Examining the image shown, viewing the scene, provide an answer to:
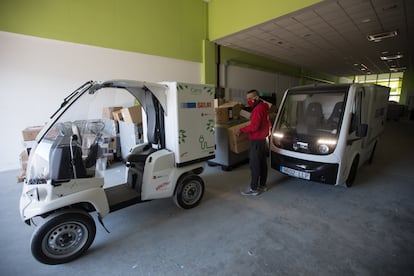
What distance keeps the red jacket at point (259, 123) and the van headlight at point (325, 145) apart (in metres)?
0.79

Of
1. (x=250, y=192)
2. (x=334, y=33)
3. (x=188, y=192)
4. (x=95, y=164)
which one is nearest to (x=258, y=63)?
(x=334, y=33)

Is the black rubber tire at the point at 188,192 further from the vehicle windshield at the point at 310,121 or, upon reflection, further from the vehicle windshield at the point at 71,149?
the vehicle windshield at the point at 310,121

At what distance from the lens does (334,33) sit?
6203mm

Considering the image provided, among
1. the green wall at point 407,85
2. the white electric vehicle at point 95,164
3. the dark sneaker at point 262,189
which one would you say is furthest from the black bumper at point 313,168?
the green wall at point 407,85

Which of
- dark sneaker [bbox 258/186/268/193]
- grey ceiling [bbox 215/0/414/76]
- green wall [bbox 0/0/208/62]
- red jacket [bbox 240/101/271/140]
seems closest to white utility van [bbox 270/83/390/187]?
dark sneaker [bbox 258/186/268/193]

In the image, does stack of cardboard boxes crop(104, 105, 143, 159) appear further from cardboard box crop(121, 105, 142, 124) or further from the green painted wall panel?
the green painted wall panel

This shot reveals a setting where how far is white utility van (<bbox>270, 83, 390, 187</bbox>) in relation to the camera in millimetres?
2807

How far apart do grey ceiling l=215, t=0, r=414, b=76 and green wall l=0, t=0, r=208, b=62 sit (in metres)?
1.16

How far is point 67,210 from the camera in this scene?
69.5 inches

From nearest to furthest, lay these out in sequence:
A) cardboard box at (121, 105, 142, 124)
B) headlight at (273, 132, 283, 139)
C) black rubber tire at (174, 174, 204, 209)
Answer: black rubber tire at (174, 174, 204, 209)
headlight at (273, 132, 283, 139)
cardboard box at (121, 105, 142, 124)

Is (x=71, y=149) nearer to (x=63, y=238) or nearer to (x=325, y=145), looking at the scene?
(x=63, y=238)

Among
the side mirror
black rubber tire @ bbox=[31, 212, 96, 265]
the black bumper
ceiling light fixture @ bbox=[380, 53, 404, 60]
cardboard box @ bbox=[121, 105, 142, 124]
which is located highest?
ceiling light fixture @ bbox=[380, 53, 404, 60]

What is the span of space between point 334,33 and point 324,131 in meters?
5.05

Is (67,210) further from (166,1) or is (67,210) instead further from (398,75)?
(398,75)
